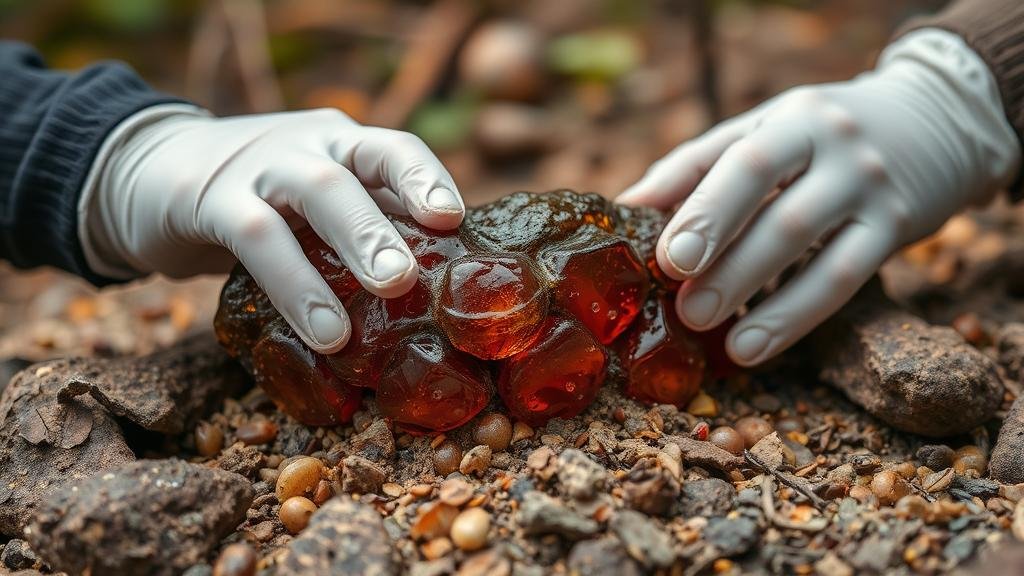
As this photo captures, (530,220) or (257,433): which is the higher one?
(530,220)

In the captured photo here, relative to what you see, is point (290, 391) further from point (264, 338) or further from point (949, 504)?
point (949, 504)

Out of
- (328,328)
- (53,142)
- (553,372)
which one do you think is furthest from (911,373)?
(53,142)

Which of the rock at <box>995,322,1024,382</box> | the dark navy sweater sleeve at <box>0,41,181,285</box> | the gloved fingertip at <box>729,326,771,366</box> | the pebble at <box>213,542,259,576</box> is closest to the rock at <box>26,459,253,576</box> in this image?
the pebble at <box>213,542,259,576</box>

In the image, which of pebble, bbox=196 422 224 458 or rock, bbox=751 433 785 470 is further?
pebble, bbox=196 422 224 458

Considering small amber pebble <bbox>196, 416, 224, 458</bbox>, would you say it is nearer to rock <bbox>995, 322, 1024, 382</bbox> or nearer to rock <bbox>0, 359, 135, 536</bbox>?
rock <bbox>0, 359, 135, 536</bbox>

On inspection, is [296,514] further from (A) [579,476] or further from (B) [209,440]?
(A) [579,476]
